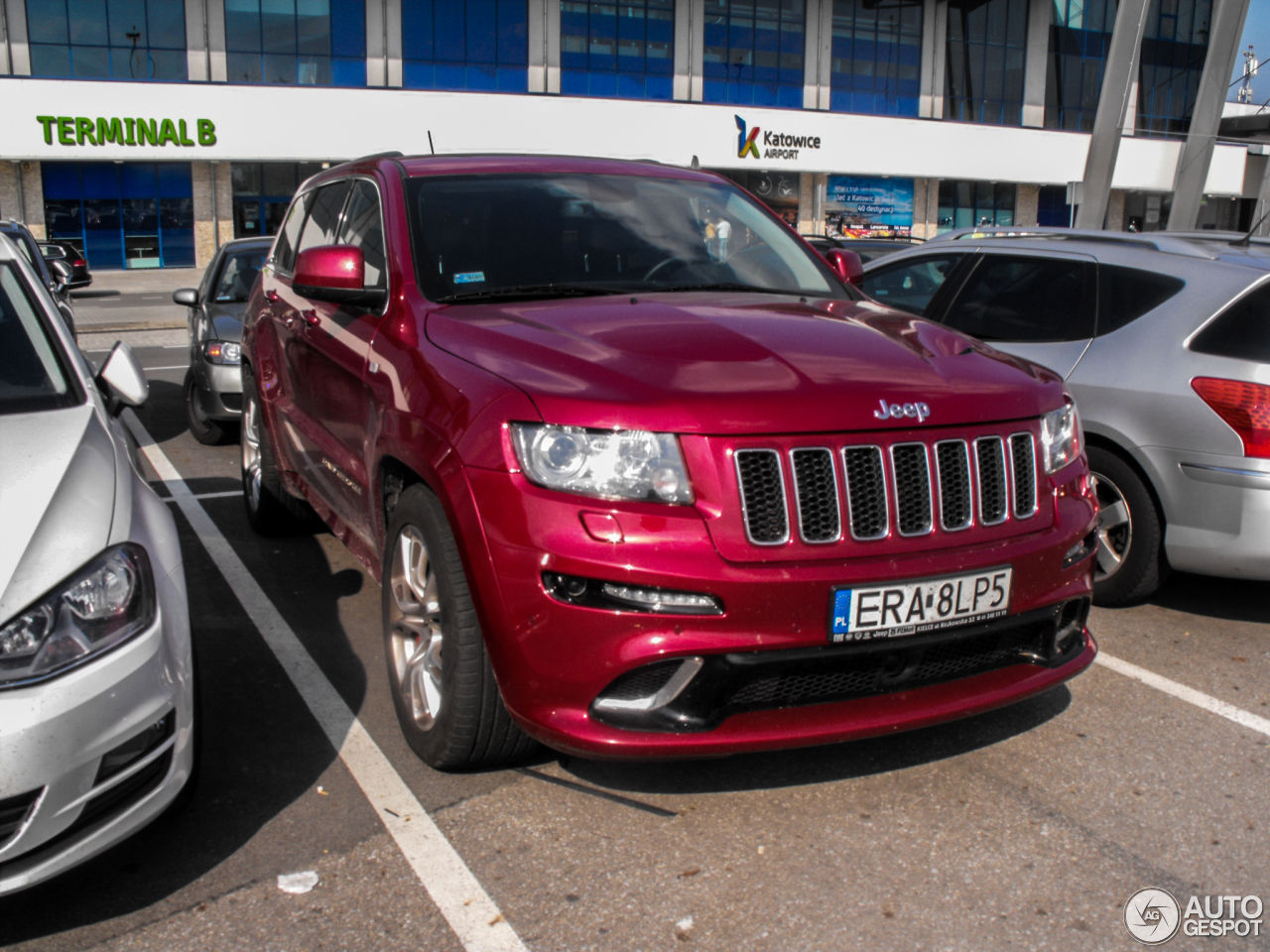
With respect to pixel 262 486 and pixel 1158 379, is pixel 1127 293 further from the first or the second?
pixel 262 486

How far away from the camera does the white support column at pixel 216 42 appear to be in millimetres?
34219

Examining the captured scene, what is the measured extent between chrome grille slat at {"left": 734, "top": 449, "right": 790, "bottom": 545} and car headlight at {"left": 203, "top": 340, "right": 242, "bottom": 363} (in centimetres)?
641

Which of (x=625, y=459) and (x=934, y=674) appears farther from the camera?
(x=934, y=674)

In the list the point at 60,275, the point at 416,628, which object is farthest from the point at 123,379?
the point at 60,275

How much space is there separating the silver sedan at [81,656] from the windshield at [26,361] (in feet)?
0.76

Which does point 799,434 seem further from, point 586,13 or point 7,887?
point 586,13

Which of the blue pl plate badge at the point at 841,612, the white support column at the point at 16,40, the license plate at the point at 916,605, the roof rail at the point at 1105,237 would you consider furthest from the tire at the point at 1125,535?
the white support column at the point at 16,40

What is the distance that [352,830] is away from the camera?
3113 mm

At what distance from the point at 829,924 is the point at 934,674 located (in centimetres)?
72

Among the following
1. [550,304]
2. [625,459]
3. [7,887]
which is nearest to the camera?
[7,887]

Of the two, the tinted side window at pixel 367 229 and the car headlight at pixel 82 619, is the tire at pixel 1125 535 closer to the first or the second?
the tinted side window at pixel 367 229

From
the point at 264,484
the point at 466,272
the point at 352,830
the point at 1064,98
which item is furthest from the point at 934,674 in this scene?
the point at 1064,98

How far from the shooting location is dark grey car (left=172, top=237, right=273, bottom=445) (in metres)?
8.38

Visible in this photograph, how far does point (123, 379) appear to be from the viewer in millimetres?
3645
